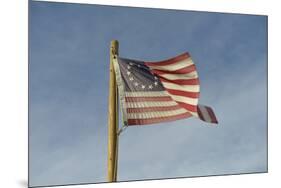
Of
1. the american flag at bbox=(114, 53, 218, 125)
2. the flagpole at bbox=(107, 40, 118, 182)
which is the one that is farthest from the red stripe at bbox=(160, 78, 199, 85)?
the flagpole at bbox=(107, 40, 118, 182)

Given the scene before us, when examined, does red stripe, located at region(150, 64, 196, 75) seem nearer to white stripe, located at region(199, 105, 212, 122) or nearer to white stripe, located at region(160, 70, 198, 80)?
white stripe, located at region(160, 70, 198, 80)

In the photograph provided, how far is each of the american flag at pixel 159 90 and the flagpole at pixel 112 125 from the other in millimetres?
48

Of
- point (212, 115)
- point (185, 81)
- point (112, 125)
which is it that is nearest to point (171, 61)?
point (185, 81)

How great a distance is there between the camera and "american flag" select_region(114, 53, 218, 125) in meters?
3.32

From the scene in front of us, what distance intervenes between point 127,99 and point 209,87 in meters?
0.61

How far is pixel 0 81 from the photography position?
121 inches

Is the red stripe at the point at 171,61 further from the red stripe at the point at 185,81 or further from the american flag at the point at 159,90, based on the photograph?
the red stripe at the point at 185,81

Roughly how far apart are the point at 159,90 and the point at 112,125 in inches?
16.7

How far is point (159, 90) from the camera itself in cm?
341

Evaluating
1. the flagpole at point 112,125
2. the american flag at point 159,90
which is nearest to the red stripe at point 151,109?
the american flag at point 159,90

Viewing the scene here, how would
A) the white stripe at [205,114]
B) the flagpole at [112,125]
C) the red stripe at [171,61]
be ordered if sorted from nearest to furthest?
1. the flagpole at [112,125]
2. the red stripe at [171,61]
3. the white stripe at [205,114]

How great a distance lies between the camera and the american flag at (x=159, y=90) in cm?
332

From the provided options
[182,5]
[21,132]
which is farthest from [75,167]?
[182,5]

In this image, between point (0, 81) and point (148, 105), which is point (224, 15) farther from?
point (0, 81)
